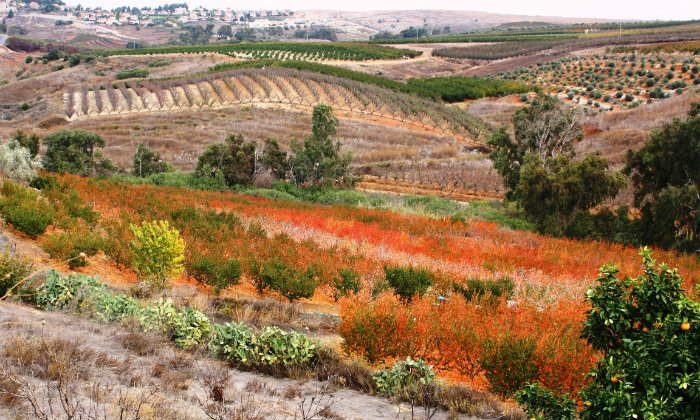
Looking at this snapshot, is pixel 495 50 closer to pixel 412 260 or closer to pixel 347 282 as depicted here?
pixel 412 260

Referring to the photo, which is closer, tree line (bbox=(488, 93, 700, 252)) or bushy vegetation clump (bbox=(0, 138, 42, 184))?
tree line (bbox=(488, 93, 700, 252))

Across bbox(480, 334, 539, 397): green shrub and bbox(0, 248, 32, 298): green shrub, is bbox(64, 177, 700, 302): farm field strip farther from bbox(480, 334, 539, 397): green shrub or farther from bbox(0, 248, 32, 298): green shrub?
bbox(0, 248, 32, 298): green shrub

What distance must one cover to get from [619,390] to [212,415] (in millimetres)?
3467

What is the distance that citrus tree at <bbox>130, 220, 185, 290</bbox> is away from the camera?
919 cm

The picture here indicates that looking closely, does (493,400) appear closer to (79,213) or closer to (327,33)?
(79,213)

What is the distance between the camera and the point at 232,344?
6402 mm

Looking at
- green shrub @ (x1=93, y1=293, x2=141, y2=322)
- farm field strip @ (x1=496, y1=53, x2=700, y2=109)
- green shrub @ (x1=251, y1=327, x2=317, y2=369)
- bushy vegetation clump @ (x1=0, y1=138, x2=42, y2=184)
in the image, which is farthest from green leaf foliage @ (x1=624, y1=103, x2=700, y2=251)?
farm field strip @ (x1=496, y1=53, x2=700, y2=109)

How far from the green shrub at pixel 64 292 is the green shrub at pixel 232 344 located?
2.35 meters

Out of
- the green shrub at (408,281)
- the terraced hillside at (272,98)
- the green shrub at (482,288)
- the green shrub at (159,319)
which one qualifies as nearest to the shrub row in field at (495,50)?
the terraced hillside at (272,98)

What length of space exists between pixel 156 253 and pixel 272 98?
38464mm

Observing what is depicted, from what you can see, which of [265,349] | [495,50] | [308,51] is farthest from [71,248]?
[495,50]

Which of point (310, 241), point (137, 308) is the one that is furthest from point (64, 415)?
point (310, 241)

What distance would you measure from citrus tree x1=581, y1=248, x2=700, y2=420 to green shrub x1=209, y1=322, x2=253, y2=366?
3701 millimetres

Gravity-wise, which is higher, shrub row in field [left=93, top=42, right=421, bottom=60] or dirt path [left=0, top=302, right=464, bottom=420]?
shrub row in field [left=93, top=42, right=421, bottom=60]
